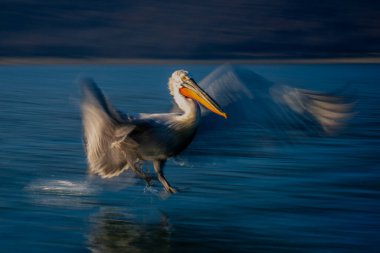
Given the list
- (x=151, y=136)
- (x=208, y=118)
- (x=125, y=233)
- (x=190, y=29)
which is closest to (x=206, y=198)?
(x=208, y=118)

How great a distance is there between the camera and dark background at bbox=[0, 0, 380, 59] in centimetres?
4166

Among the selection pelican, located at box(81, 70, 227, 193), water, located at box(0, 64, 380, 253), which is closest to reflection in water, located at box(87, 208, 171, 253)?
water, located at box(0, 64, 380, 253)

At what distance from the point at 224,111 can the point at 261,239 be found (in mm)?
1254

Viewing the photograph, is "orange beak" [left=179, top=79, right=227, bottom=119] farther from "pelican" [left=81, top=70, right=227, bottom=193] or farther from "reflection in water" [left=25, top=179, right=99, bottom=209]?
"reflection in water" [left=25, top=179, right=99, bottom=209]

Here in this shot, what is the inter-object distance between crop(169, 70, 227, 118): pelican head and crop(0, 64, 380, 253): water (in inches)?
20.8

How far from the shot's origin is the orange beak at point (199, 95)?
26.8 feet

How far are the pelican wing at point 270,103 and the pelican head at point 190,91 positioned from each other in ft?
0.94

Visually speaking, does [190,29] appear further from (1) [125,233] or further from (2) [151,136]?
(1) [125,233]

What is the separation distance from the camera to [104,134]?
805cm

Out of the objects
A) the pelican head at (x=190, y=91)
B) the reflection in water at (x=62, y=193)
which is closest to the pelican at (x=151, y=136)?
the pelican head at (x=190, y=91)

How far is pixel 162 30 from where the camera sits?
46.9m

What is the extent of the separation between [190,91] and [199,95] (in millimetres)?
123

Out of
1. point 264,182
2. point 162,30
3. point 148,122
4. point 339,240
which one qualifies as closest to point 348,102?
point 339,240

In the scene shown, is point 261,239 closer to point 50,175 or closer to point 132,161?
point 132,161
